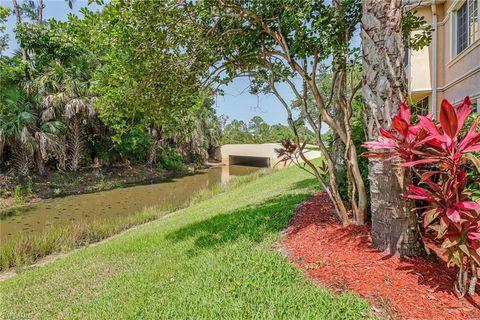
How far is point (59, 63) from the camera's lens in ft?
53.3

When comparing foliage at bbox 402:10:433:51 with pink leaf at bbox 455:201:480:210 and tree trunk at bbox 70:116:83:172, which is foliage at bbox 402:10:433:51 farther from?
tree trunk at bbox 70:116:83:172

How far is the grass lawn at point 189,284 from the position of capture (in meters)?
2.45

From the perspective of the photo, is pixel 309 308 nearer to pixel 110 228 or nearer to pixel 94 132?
pixel 110 228

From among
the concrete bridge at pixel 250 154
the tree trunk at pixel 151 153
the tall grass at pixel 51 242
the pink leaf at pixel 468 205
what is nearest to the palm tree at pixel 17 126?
the tall grass at pixel 51 242

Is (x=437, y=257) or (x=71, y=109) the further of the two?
(x=71, y=109)

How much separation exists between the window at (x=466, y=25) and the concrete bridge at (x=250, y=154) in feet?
57.0

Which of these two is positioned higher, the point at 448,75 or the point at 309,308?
the point at 448,75

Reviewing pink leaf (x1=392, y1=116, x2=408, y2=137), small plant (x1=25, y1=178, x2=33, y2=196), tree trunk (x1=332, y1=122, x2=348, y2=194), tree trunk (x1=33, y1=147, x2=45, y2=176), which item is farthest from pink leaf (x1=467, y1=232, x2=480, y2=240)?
tree trunk (x1=33, y1=147, x2=45, y2=176)

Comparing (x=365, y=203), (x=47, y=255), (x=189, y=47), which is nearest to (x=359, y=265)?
(x=365, y=203)

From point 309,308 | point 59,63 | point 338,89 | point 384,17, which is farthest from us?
point 59,63

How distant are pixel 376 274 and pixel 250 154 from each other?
92.7 feet

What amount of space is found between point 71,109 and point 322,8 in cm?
1503

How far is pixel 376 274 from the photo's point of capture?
101 inches

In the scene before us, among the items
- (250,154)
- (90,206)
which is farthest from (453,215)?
(250,154)
